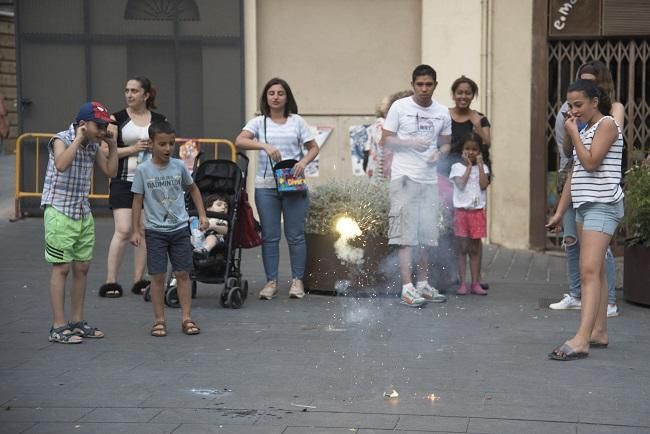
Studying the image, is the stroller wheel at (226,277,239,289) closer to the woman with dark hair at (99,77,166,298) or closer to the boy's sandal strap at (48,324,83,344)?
the woman with dark hair at (99,77,166,298)

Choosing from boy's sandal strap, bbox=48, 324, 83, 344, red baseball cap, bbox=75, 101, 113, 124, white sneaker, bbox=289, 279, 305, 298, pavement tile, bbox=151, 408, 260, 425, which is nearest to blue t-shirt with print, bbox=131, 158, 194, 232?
red baseball cap, bbox=75, 101, 113, 124

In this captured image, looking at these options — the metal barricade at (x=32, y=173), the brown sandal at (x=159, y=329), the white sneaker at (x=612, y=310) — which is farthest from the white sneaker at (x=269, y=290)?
the metal barricade at (x=32, y=173)

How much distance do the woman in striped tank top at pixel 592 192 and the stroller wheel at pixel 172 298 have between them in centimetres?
329

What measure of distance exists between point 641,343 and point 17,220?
8711mm

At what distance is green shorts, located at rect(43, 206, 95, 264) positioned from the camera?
760 cm

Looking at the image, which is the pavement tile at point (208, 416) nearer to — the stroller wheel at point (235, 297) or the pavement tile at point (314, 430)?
the pavement tile at point (314, 430)

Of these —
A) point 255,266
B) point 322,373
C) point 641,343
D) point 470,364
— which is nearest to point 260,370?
point 322,373

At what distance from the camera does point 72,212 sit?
302 inches

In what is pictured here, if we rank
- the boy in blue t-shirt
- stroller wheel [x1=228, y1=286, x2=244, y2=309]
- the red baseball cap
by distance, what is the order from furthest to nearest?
stroller wheel [x1=228, y1=286, x2=244, y2=309] < the boy in blue t-shirt < the red baseball cap

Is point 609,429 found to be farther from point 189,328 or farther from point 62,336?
point 62,336

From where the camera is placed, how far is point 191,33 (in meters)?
13.9

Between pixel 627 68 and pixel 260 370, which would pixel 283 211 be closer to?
pixel 260 370

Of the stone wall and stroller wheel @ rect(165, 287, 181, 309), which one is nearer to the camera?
stroller wheel @ rect(165, 287, 181, 309)

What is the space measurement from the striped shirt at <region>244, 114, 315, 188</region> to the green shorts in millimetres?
2137
